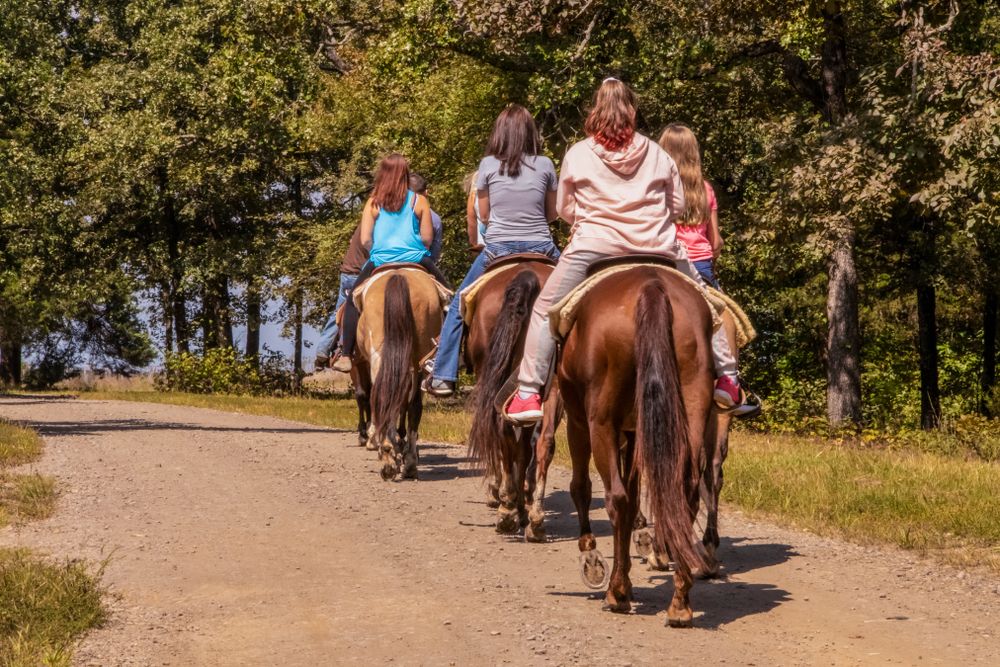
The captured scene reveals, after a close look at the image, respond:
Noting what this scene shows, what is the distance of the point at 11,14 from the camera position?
20.9m

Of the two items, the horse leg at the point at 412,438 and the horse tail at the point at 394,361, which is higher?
the horse tail at the point at 394,361

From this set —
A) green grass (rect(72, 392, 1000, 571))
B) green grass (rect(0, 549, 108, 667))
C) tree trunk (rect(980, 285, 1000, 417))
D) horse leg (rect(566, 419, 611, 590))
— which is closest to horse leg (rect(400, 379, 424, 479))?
green grass (rect(72, 392, 1000, 571))

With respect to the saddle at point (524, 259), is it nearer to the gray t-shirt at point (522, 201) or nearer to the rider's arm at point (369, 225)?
the gray t-shirt at point (522, 201)

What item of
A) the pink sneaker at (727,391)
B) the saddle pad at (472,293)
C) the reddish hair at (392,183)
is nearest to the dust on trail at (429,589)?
the pink sneaker at (727,391)

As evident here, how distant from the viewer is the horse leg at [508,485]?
25.8ft

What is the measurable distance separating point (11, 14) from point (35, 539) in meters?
15.8

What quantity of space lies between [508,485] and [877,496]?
130 inches

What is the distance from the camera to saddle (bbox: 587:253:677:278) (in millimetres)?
6059

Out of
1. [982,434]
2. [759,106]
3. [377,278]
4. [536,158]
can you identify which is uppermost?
[759,106]

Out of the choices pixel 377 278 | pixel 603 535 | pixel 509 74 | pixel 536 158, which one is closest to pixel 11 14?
pixel 509 74

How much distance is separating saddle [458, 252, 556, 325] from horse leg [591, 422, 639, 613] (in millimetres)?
2926

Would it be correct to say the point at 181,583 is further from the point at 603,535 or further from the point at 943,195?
the point at 943,195

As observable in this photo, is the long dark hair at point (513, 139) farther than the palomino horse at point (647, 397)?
Yes

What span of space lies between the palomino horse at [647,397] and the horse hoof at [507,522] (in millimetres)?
1994
